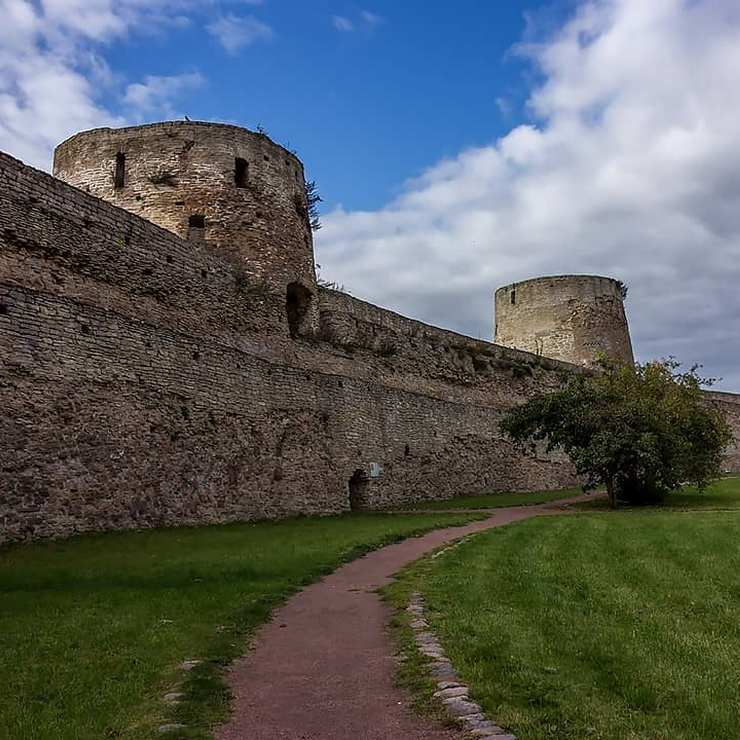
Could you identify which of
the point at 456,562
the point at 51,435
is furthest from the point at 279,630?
the point at 51,435

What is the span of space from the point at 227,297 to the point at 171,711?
16647mm

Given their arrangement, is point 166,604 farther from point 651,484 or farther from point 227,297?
point 651,484

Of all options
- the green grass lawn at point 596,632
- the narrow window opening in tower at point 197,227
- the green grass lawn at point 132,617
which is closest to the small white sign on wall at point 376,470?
the green grass lawn at point 132,617

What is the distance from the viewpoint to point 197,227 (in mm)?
22547

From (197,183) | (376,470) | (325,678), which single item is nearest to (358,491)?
(376,470)

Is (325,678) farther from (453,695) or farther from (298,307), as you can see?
(298,307)

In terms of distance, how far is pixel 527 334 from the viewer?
4359 centimetres

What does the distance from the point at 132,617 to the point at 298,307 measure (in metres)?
17.6

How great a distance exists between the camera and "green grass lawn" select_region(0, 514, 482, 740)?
15.8ft

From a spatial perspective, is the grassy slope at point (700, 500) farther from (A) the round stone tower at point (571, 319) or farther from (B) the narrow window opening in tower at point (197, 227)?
(A) the round stone tower at point (571, 319)

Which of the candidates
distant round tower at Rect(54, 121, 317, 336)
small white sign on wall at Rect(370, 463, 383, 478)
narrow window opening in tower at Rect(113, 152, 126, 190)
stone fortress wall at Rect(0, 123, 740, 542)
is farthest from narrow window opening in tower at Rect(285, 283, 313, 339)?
narrow window opening in tower at Rect(113, 152, 126, 190)

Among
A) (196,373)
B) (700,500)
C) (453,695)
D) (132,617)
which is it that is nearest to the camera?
(453,695)

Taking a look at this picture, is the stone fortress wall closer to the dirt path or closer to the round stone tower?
the dirt path

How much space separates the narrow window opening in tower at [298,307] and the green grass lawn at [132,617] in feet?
35.5
